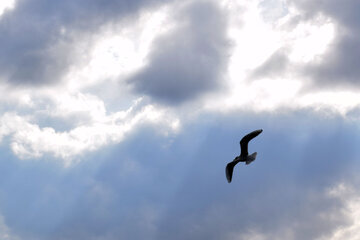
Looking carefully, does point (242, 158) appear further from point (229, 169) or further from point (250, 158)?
point (229, 169)

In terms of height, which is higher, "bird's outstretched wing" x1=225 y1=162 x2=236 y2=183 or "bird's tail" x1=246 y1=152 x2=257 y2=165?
"bird's tail" x1=246 y1=152 x2=257 y2=165

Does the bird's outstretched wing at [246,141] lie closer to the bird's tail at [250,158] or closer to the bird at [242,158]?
the bird at [242,158]

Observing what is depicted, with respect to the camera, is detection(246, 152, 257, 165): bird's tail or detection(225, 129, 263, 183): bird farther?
detection(246, 152, 257, 165): bird's tail

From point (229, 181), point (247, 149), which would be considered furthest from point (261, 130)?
point (229, 181)

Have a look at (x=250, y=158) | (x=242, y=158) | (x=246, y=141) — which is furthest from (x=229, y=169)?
(x=246, y=141)

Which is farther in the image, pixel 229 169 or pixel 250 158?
pixel 229 169

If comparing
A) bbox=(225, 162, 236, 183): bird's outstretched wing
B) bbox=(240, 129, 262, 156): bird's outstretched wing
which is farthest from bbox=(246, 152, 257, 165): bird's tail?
bbox=(225, 162, 236, 183): bird's outstretched wing

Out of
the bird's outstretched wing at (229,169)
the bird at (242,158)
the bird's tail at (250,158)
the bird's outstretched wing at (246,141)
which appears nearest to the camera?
the bird's outstretched wing at (246,141)

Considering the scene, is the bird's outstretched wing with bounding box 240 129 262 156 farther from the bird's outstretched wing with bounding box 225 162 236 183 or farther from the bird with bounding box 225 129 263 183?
the bird's outstretched wing with bounding box 225 162 236 183

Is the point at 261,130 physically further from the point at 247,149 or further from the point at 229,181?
the point at 229,181

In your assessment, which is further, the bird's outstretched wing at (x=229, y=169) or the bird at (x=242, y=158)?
the bird's outstretched wing at (x=229, y=169)

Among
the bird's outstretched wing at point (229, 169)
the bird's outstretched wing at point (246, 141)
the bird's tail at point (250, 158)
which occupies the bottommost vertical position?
the bird's outstretched wing at point (229, 169)

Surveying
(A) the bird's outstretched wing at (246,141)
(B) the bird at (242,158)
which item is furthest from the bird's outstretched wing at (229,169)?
(A) the bird's outstretched wing at (246,141)

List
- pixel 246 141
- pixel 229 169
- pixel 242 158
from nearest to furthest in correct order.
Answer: pixel 246 141, pixel 229 169, pixel 242 158
